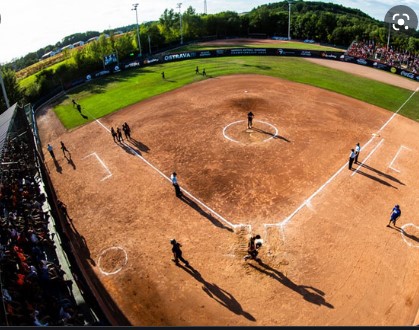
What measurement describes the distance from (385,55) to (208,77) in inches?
1300

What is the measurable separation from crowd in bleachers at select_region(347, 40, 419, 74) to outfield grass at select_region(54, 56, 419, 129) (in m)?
11.1

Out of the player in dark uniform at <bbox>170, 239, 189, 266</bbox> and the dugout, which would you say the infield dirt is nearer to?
the player in dark uniform at <bbox>170, 239, 189, 266</bbox>

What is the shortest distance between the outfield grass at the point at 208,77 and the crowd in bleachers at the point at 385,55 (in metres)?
11.1

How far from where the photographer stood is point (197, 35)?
276 feet

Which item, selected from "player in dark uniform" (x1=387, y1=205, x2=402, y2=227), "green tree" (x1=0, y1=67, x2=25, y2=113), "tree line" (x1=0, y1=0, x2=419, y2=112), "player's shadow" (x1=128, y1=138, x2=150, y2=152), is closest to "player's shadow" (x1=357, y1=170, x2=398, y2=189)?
"player in dark uniform" (x1=387, y1=205, x2=402, y2=227)

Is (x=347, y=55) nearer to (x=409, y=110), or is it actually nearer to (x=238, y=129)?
(x=409, y=110)

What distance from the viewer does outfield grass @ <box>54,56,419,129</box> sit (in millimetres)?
40969

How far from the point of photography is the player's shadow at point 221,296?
51.0ft

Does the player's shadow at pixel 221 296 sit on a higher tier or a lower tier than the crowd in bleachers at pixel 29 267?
lower

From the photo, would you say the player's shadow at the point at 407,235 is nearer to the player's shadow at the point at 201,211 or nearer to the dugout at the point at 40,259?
the player's shadow at the point at 201,211

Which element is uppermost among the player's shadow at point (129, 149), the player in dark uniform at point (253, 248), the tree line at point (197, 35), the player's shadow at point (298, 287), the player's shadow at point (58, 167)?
the tree line at point (197, 35)

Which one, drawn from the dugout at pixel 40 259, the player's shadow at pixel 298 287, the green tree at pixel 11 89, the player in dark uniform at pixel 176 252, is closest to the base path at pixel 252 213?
the player's shadow at pixel 298 287

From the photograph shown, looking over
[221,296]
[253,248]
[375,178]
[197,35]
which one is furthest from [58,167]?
[197,35]

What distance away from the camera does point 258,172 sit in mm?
25641
